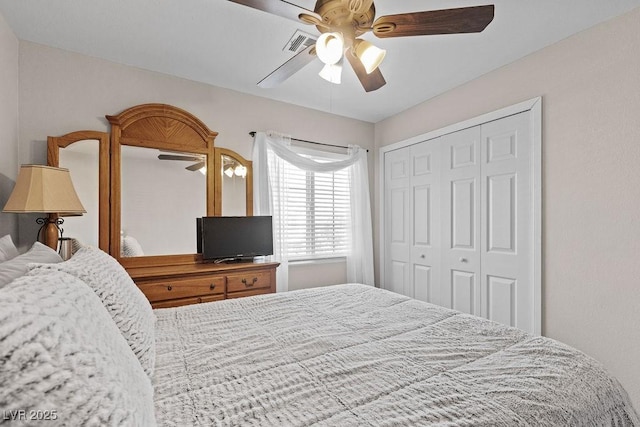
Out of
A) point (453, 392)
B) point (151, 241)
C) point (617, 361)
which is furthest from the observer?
point (151, 241)

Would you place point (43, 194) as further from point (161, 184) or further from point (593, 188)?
point (593, 188)

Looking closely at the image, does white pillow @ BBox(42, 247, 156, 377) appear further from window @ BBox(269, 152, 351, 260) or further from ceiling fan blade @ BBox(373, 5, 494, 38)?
window @ BBox(269, 152, 351, 260)

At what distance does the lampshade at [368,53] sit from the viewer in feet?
5.26

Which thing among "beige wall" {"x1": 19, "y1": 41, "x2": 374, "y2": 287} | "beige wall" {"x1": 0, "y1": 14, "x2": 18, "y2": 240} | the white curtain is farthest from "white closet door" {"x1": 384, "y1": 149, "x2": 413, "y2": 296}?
"beige wall" {"x1": 0, "y1": 14, "x2": 18, "y2": 240}

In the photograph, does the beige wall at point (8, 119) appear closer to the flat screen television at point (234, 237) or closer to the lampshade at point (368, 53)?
the flat screen television at point (234, 237)

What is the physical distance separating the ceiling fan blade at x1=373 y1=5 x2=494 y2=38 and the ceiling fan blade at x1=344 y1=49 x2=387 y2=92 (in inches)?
9.7

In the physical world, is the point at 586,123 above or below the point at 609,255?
above

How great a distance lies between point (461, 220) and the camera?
10.1 ft

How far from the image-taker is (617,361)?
2027 millimetres

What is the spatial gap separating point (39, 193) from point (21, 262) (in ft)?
3.28

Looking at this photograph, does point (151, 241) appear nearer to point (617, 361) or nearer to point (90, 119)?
point (90, 119)

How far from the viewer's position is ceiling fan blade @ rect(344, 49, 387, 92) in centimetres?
180

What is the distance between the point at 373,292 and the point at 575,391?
1.20m

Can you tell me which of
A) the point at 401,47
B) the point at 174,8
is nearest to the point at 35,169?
the point at 174,8
